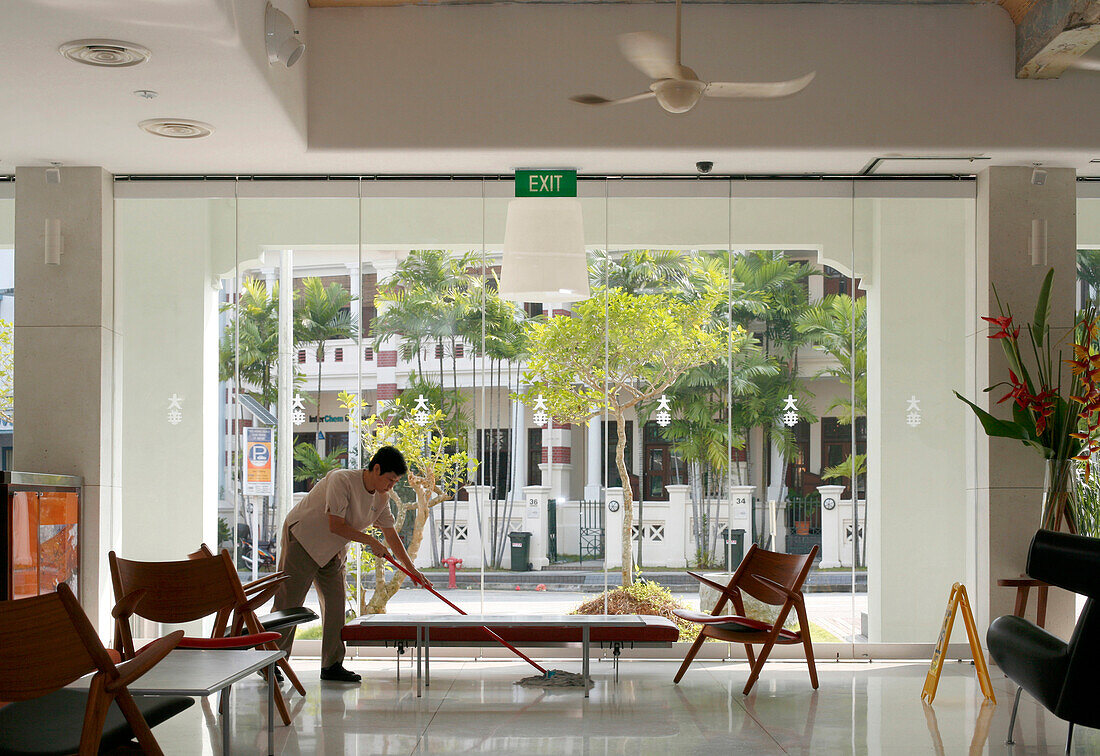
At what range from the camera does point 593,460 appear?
303 inches

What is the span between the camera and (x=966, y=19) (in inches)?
273

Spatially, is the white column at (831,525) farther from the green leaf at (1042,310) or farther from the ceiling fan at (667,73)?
the ceiling fan at (667,73)

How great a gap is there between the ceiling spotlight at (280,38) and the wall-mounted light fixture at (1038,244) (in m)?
5.00

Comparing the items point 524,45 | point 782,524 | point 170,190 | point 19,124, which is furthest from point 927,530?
point 19,124

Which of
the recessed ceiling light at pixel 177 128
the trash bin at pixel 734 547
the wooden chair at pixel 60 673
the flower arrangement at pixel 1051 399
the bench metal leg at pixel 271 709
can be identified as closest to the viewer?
the wooden chair at pixel 60 673

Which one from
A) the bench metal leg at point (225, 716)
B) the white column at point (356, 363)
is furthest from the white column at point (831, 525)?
the bench metal leg at point (225, 716)

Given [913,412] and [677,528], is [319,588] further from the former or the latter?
[913,412]

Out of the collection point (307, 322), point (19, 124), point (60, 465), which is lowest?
point (60, 465)

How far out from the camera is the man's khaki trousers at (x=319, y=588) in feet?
20.6

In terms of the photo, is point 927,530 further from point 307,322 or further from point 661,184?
point 307,322

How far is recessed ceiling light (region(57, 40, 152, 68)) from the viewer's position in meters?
5.09

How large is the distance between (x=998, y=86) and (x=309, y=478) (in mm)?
5386

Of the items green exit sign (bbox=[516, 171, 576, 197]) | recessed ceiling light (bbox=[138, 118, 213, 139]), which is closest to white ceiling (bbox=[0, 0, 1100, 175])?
recessed ceiling light (bbox=[138, 118, 213, 139])

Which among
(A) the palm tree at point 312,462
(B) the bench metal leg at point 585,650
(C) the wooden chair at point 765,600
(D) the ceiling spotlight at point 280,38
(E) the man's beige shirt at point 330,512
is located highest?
(D) the ceiling spotlight at point 280,38
